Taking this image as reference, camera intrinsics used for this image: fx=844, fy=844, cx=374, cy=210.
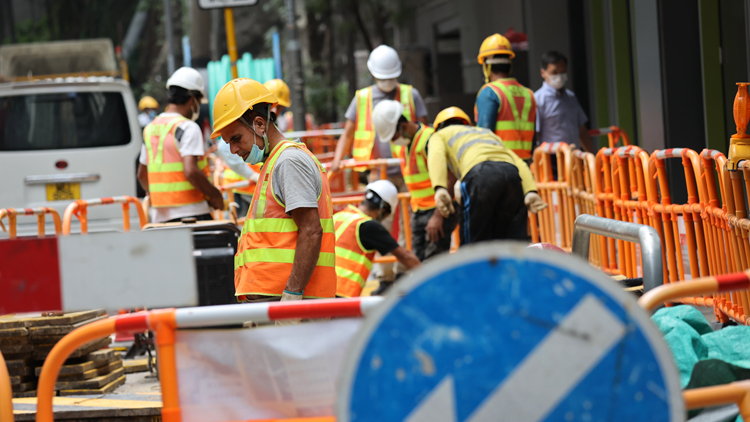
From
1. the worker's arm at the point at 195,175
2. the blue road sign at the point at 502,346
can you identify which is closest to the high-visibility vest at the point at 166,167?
the worker's arm at the point at 195,175

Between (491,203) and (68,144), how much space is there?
4.96 m

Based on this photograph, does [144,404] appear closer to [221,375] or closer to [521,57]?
[221,375]

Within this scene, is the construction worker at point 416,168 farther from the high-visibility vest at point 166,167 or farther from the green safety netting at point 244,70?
the green safety netting at point 244,70

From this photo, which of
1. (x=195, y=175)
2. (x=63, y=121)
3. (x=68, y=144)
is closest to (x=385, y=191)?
(x=195, y=175)

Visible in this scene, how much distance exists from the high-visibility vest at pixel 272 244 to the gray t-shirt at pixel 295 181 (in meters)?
0.04

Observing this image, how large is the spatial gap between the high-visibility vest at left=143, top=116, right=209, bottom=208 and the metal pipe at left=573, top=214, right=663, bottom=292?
340 centimetres

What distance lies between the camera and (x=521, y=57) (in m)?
15.0

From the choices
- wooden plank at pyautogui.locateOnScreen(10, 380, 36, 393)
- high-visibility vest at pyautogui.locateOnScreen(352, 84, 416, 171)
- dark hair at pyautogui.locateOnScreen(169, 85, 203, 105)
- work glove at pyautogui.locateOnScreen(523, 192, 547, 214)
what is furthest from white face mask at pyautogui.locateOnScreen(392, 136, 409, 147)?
wooden plank at pyautogui.locateOnScreen(10, 380, 36, 393)

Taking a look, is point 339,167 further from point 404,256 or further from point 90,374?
point 90,374

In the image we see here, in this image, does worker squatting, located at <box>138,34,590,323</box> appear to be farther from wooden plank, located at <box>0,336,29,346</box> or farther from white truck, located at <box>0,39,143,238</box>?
wooden plank, located at <box>0,336,29,346</box>

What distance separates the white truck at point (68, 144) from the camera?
8648mm

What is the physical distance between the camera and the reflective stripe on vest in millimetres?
7621

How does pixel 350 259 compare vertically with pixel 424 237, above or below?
above

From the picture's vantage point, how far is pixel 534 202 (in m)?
5.88
